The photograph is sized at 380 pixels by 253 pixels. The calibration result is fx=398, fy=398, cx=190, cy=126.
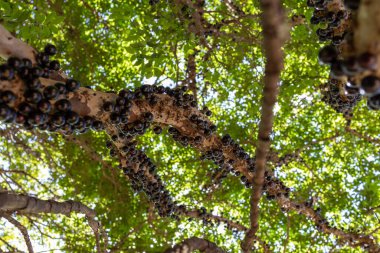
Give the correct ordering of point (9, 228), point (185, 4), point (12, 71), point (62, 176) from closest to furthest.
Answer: point (12, 71), point (185, 4), point (62, 176), point (9, 228)

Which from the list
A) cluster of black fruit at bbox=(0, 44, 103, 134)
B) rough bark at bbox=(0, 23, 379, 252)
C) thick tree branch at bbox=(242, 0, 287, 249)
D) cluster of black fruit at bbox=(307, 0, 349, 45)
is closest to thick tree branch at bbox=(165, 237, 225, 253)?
thick tree branch at bbox=(242, 0, 287, 249)

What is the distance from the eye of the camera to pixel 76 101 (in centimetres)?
361

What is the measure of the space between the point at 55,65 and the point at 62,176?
7.11m

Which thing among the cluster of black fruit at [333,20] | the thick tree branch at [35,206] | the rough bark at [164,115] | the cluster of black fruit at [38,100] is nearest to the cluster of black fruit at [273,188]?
the rough bark at [164,115]

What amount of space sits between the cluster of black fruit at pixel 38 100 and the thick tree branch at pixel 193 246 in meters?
Answer: 1.44

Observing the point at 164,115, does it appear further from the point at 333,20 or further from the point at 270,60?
the point at 270,60

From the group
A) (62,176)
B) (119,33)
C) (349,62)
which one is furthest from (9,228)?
(349,62)

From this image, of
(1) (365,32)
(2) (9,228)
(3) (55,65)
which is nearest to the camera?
(1) (365,32)

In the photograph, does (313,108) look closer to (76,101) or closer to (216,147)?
(216,147)

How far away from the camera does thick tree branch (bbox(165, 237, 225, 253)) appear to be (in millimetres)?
2698

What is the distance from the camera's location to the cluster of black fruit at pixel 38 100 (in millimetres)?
3002

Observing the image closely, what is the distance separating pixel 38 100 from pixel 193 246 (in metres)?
1.64

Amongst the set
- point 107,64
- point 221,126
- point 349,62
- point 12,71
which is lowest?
point 349,62

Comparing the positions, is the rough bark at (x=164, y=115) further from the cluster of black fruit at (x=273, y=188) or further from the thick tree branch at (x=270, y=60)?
the thick tree branch at (x=270, y=60)
